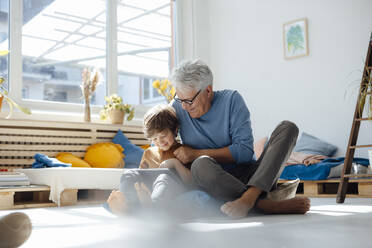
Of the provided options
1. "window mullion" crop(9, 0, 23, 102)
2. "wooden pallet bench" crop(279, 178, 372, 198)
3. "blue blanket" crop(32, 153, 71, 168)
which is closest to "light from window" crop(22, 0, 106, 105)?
"window mullion" crop(9, 0, 23, 102)

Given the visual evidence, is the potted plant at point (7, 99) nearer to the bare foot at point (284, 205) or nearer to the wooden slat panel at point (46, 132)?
the wooden slat panel at point (46, 132)

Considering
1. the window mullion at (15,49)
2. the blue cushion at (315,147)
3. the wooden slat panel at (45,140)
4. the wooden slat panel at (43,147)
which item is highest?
the window mullion at (15,49)

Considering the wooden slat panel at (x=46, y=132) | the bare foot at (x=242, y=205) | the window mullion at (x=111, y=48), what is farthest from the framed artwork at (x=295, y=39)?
the bare foot at (x=242, y=205)

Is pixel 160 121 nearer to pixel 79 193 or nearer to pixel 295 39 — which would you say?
pixel 79 193

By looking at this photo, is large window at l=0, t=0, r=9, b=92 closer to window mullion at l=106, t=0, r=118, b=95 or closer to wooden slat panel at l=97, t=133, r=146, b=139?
wooden slat panel at l=97, t=133, r=146, b=139

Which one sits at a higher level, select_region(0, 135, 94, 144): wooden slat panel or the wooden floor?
select_region(0, 135, 94, 144): wooden slat panel

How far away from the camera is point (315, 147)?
4543 millimetres

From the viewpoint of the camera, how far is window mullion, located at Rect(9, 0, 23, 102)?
4449 mm

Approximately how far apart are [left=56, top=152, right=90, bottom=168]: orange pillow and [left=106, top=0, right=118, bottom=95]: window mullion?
4.29ft

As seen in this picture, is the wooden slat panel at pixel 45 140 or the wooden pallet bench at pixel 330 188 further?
the wooden slat panel at pixel 45 140

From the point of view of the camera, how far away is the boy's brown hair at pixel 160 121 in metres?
2.24

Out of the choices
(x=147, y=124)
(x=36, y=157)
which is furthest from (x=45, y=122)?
(x=147, y=124)

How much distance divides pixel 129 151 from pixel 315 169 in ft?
6.15

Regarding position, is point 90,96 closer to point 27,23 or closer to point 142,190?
point 27,23
